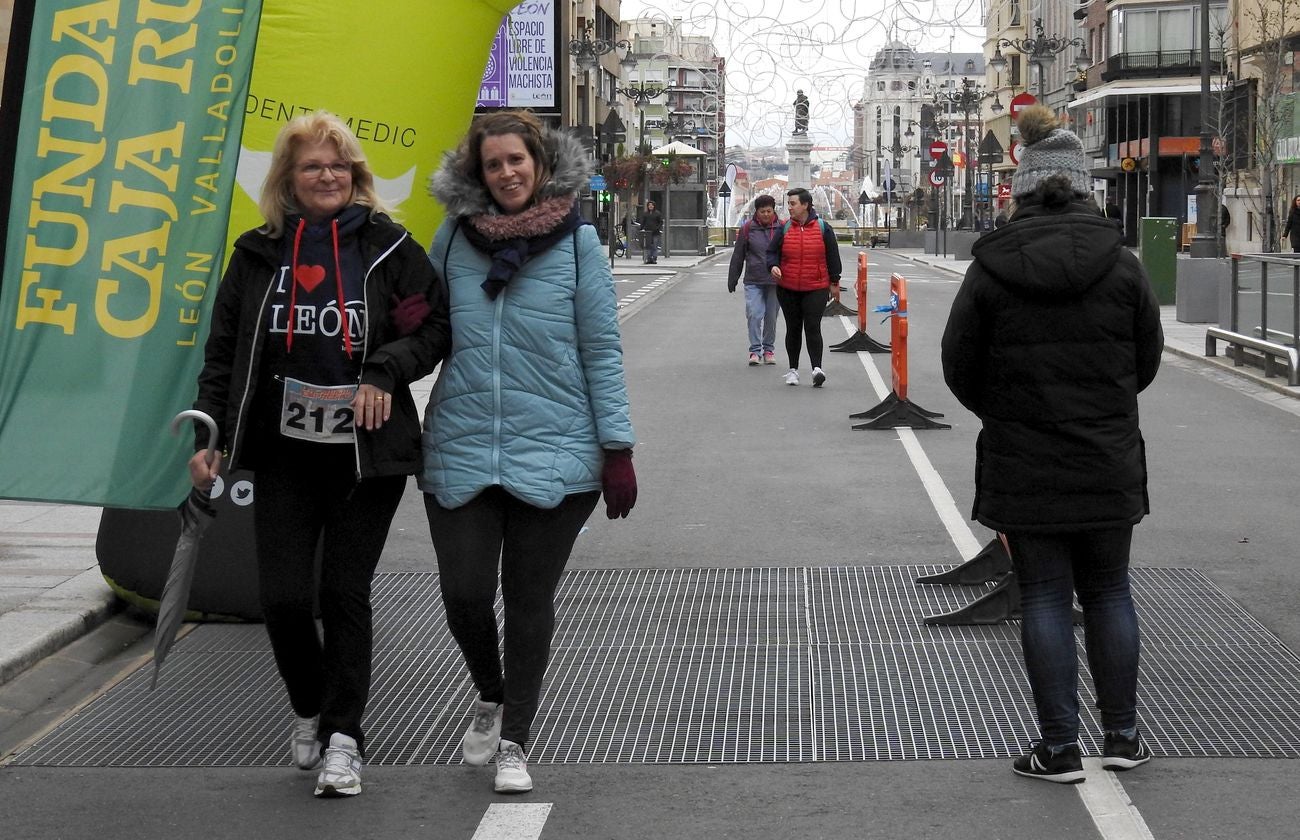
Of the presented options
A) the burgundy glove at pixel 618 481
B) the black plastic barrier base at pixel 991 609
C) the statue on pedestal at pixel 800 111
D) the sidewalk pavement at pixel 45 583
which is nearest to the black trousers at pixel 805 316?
the sidewalk pavement at pixel 45 583

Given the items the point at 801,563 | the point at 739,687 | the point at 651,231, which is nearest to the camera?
the point at 739,687

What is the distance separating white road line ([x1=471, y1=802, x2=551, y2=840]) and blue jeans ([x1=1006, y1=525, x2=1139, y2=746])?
1428 mm

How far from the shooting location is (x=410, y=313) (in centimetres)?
496

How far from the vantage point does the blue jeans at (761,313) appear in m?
19.0

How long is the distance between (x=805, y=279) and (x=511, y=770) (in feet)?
40.7

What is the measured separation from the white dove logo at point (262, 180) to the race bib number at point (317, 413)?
1.81 meters

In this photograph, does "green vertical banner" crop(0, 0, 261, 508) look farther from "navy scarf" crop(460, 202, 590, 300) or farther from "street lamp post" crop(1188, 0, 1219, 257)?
"street lamp post" crop(1188, 0, 1219, 257)

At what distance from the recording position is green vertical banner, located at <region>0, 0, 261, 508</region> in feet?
19.7

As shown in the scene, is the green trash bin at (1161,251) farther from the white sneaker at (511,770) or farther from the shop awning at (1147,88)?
the shop awning at (1147,88)

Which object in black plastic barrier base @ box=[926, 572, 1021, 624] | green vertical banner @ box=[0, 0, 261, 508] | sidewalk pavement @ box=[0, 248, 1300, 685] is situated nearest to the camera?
green vertical banner @ box=[0, 0, 261, 508]

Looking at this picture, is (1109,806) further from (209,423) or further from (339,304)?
(209,423)

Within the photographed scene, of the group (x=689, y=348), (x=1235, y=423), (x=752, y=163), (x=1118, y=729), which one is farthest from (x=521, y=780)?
(x=752, y=163)

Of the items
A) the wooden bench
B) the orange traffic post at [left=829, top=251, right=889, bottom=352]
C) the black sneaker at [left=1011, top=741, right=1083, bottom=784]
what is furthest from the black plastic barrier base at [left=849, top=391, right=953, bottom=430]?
the black sneaker at [left=1011, top=741, right=1083, bottom=784]

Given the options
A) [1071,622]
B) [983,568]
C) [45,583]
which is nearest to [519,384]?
[1071,622]
